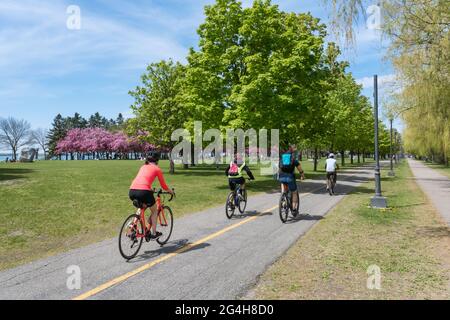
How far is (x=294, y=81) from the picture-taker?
808 inches

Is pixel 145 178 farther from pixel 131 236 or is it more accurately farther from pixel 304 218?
pixel 304 218

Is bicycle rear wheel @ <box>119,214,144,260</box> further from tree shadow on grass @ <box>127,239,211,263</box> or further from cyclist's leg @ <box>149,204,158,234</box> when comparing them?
cyclist's leg @ <box>149,204,158,234</box>

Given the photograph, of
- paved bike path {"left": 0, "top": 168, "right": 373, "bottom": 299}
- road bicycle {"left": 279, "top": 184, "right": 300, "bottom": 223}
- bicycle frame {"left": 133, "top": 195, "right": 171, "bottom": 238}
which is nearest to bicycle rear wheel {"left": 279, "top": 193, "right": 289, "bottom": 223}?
road bicycle {"left": 279, "top": 184, "right": 300, "bottom": 223}

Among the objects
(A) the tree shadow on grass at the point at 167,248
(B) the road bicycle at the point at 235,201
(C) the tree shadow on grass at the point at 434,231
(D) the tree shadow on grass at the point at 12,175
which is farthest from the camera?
(D) the tree shadow on grass at the point at 12,175

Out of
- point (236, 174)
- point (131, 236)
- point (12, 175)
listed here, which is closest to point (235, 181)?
point (236, 174)

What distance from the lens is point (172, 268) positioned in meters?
5.79

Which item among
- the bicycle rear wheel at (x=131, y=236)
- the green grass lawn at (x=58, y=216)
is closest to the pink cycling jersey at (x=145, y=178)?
the bicycle rear wheel at (x=131, y=236)

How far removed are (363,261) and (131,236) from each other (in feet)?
14.6

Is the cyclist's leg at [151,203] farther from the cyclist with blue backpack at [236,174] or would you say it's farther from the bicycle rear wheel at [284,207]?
the cyclist with blue backpack at [236,174]

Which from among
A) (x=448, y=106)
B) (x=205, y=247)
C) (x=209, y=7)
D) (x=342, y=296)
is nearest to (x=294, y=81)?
(x=209, y=7)

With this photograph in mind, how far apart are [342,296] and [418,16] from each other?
7.40m

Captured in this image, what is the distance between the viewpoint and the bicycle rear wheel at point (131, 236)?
627cm

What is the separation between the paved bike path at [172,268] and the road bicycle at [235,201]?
135 cm

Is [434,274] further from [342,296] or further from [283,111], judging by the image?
[283,111]
